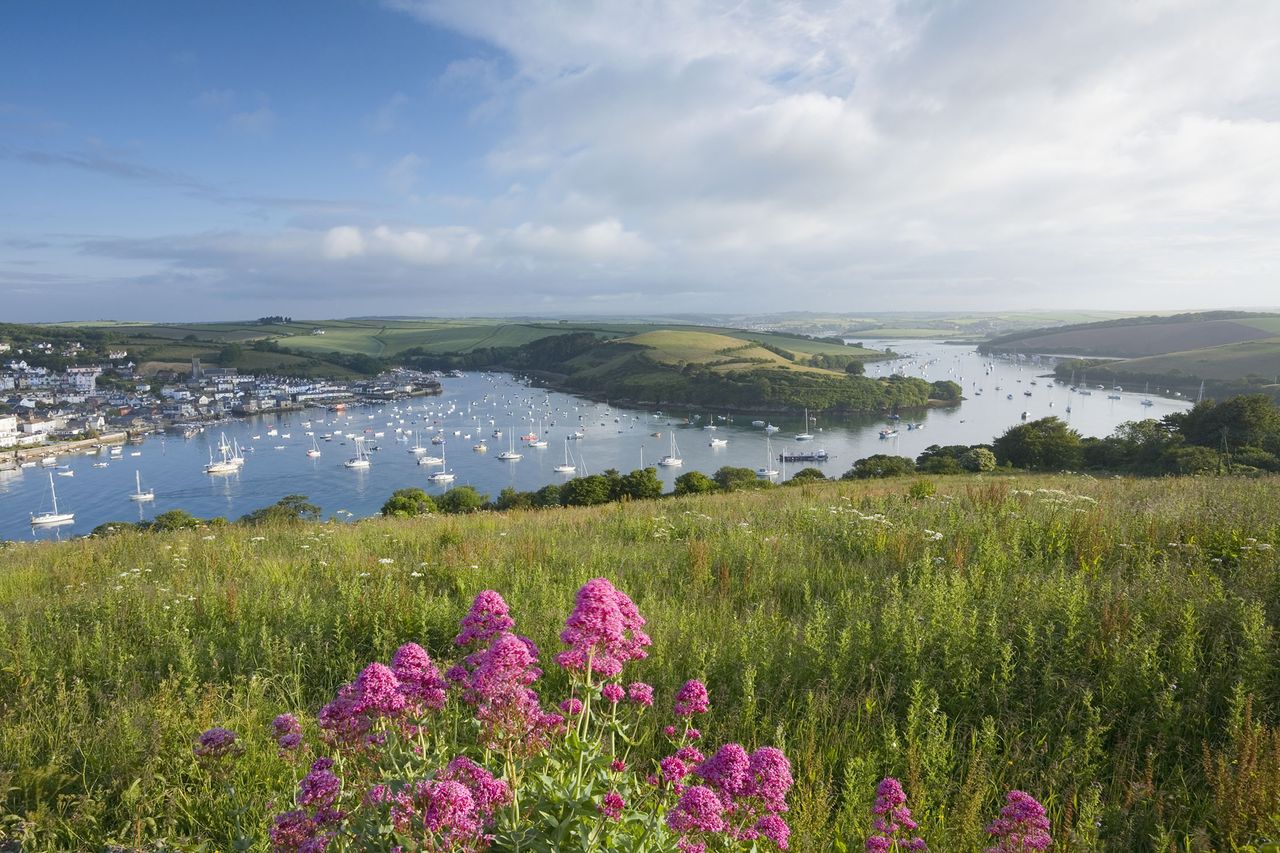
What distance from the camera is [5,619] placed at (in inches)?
213

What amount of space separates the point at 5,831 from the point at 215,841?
952 millimetres

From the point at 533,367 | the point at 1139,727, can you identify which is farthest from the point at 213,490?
the point at 533,367

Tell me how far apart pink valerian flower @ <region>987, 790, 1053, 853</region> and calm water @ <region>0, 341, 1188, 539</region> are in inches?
2044

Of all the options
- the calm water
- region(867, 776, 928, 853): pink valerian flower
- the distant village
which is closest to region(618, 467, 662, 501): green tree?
the calm water

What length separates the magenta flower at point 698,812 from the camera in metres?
1.89

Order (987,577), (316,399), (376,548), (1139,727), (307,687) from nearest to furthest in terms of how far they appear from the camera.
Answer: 1. (1139,727)
2. (307,687)
3. (987,577)
4. (376,548)
5. (316,399)

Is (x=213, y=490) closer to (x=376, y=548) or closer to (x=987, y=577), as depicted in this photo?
(x=376, y=548)

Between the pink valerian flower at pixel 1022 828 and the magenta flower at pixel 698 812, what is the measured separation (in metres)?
1.04

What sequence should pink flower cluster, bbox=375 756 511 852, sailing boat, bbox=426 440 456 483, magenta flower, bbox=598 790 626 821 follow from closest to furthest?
1. pink flower cluster, bbox=375 756 511 852
2. magenta flower, bbox=598 790 626 821
3. sailing boat, bbox=426 440 456 483

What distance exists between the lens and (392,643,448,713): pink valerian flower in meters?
2.26

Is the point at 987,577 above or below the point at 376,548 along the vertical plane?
above

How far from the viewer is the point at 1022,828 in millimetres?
2191

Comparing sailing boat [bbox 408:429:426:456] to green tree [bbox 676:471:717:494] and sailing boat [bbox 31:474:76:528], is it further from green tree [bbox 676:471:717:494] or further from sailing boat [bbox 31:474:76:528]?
green tree [bbox 676:471:717:494]

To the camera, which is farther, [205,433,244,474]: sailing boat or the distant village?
the distant village
